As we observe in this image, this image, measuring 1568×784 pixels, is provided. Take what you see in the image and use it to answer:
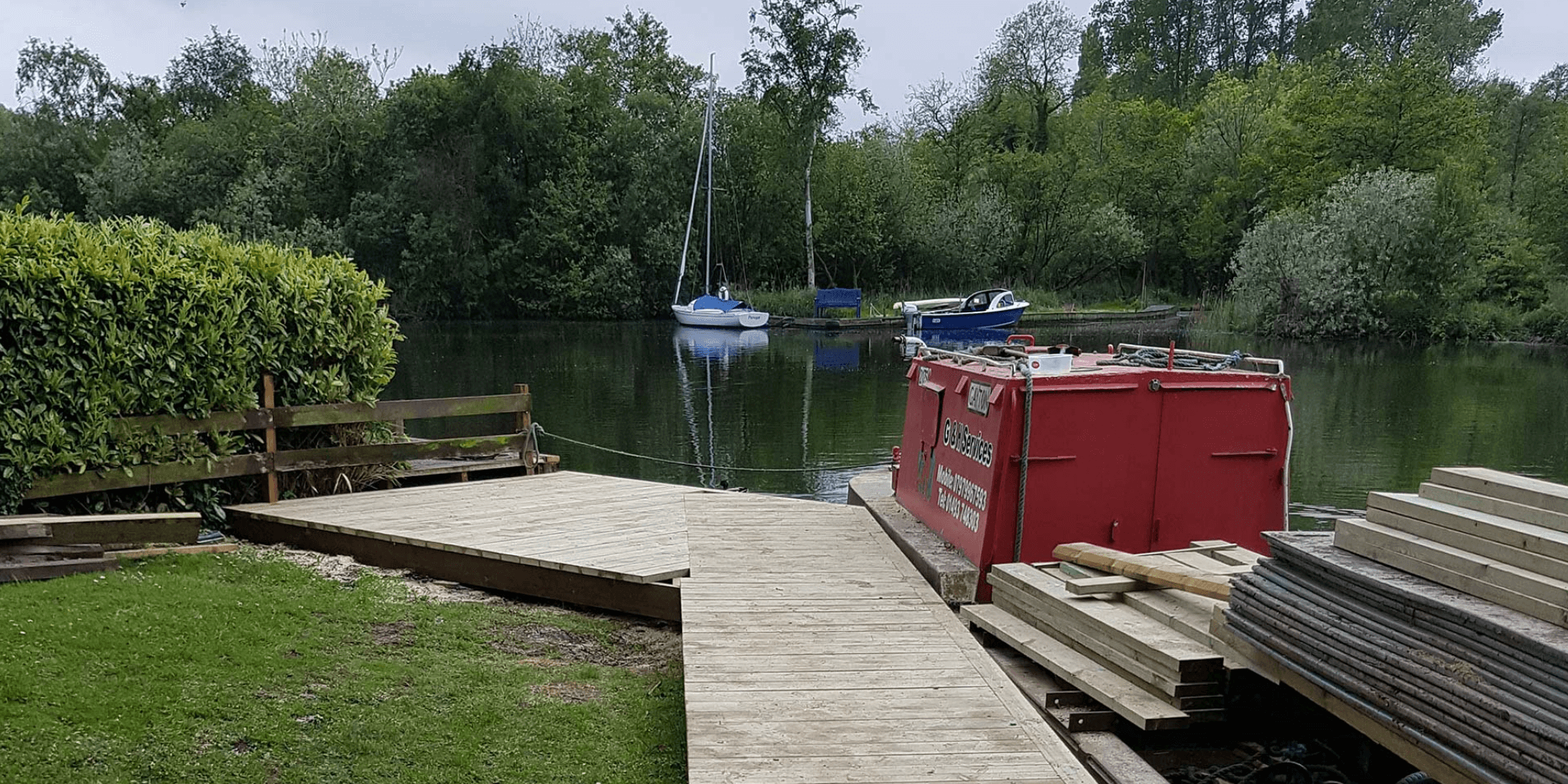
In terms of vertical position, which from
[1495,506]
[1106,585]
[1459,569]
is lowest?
[1106,585]

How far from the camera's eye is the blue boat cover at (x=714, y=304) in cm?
5350

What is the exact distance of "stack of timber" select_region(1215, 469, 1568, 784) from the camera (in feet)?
13.4

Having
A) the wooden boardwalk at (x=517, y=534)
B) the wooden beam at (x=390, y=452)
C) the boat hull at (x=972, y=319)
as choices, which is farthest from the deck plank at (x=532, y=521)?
the boat hull at (x=972, y=319)

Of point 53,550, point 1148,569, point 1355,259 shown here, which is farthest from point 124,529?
point 1355,259

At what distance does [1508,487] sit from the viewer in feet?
15.6

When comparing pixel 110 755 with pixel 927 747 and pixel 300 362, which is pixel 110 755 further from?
pixel 300 362

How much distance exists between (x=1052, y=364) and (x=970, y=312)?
42.3 metres

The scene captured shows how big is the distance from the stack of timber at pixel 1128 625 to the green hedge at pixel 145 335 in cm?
724

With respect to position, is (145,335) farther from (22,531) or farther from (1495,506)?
(1495,506)

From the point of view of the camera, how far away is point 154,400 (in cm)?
943

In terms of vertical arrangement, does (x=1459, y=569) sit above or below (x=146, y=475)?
above

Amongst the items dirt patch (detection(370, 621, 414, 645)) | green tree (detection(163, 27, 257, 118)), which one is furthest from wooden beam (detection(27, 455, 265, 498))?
green tree (detection(163, 27, 257, 118))

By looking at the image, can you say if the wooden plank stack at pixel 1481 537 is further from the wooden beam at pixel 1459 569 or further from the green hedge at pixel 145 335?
the green hedge at pixel 145 335

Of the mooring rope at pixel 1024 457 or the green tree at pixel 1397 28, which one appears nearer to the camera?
the mooring rope at pixel 1024 457
